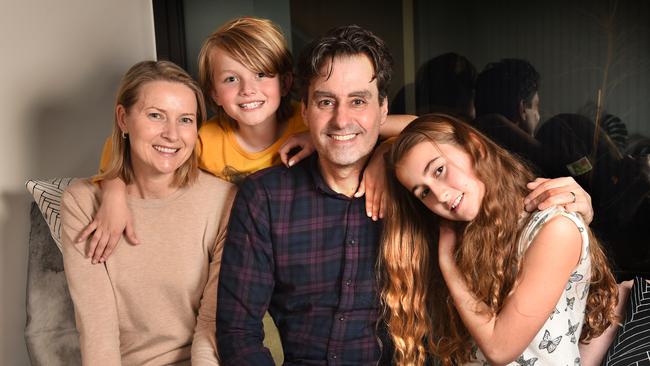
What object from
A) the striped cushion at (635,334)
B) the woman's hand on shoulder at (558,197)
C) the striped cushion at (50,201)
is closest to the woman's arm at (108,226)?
the striped cushion at (50,201)

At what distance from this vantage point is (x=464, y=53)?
2.55m

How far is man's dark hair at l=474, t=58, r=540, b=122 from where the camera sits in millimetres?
2488

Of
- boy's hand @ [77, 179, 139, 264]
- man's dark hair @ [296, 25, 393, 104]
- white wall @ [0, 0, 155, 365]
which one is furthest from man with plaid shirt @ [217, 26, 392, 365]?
white wall @ [0, 0, 155, 365]

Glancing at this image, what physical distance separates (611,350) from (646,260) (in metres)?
0.90

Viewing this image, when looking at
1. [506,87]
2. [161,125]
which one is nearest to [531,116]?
[506,87]

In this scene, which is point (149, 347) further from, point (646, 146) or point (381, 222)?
point (646, 146)

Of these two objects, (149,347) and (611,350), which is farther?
(149,347)

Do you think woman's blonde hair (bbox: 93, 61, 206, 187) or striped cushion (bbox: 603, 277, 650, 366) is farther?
woman's blonde hair (bbox: 93, 61, 206, 187)

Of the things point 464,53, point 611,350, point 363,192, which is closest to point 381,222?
point 363,192

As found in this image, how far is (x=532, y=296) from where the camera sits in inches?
58.8

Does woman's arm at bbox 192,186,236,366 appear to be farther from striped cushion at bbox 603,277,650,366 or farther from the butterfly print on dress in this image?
striped cushion at bbox 603,277,650,366

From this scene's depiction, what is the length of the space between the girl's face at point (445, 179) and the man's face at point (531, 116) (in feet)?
3.34

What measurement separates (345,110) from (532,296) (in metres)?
0.61

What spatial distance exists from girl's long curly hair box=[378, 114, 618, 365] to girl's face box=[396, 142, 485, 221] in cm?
2
